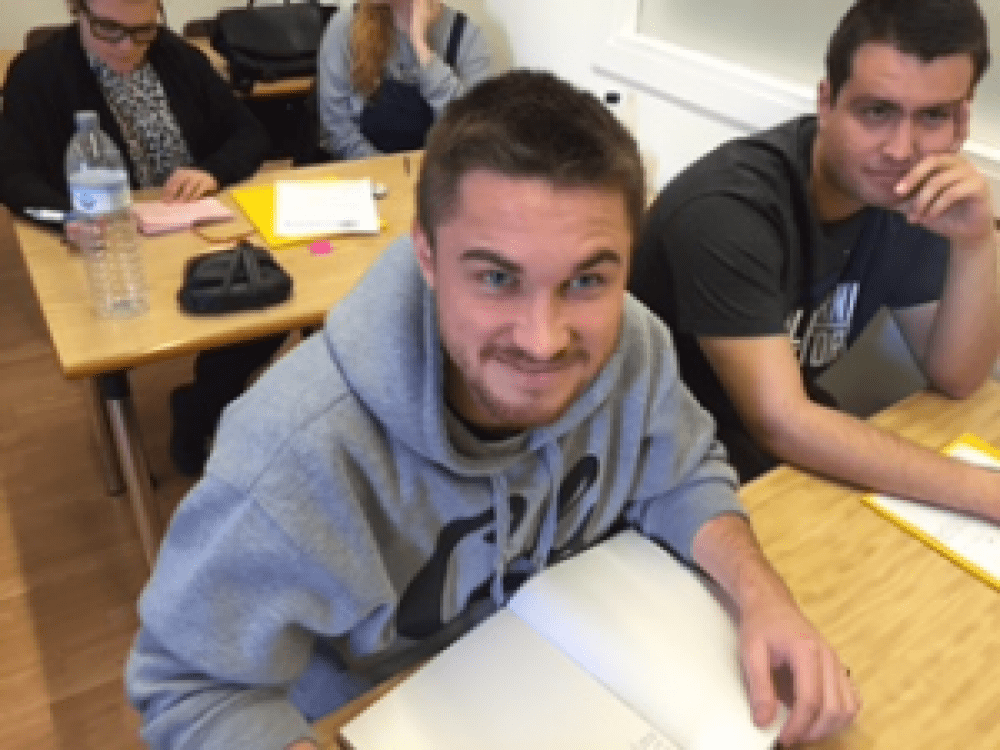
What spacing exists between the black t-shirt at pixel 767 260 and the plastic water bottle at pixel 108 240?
88 centimetres

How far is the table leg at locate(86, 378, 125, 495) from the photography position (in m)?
2.26

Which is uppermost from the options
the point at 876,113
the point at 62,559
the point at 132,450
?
the point at 876,113

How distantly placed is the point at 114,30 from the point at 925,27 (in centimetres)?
169

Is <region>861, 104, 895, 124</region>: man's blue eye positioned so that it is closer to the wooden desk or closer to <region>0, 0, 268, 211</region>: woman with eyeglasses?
<region>0, 0, 268, 211</region>: woman with eyeglasses

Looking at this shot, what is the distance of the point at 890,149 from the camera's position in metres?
1.34

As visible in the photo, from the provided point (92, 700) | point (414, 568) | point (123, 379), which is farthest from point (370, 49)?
point (414, 568)

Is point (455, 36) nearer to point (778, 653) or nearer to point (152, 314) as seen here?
point (152, 314)

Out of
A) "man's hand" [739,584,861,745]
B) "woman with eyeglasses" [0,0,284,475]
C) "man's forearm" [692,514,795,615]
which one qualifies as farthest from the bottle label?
"man's hand" [739,584,861,745]

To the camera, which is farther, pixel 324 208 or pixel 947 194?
pixel 324 208

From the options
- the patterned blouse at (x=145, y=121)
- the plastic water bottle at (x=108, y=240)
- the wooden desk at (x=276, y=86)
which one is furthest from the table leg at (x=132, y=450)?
the wooden desk at (x=276, y=86)

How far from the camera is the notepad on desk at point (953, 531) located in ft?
3.59

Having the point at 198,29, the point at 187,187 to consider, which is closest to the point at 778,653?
the point at 187,187

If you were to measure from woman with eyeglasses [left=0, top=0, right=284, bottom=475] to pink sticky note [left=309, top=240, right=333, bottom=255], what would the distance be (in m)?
0.38

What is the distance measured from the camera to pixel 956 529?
1156 mm
